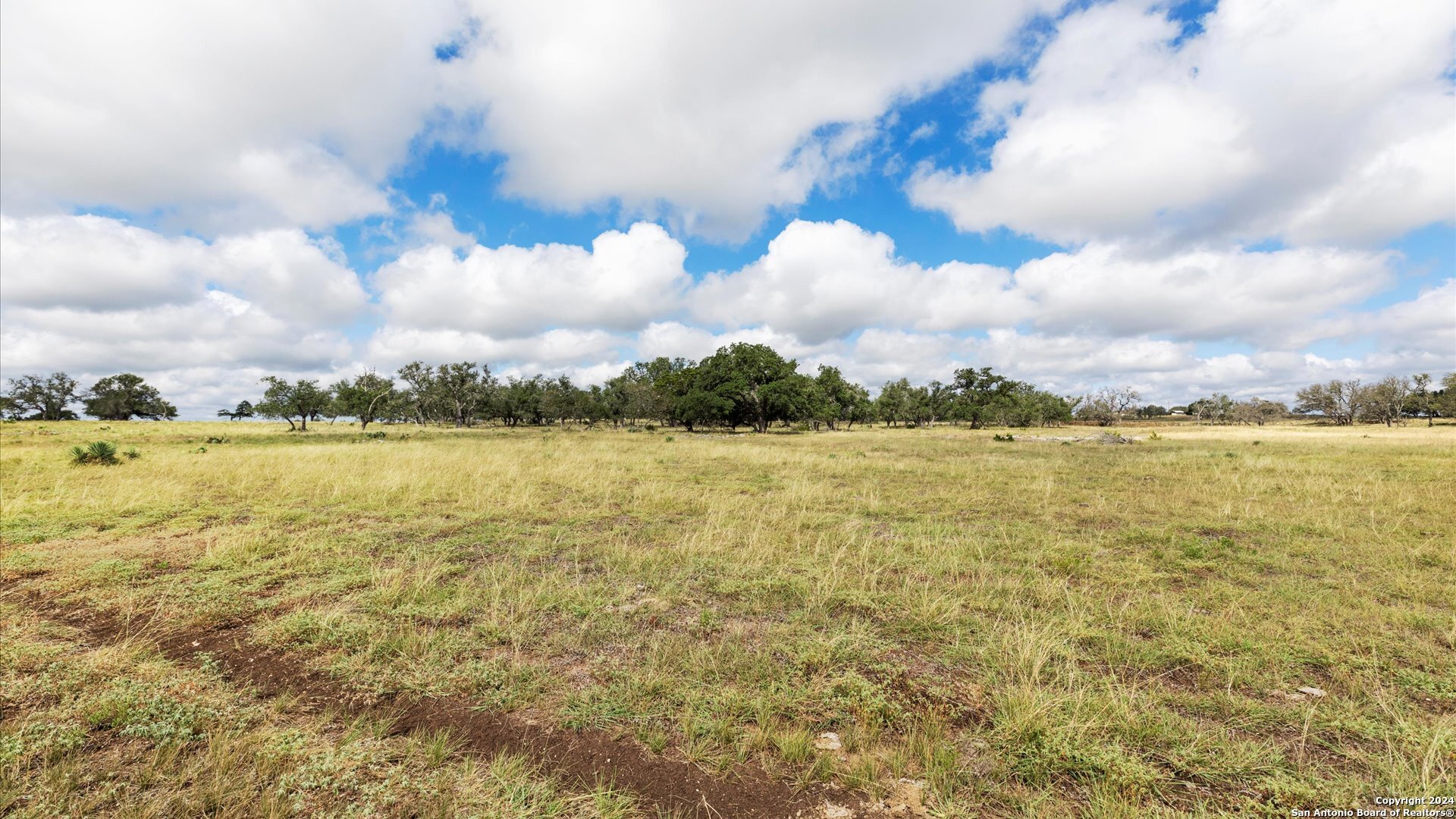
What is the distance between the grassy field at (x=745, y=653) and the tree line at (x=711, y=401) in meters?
48.8

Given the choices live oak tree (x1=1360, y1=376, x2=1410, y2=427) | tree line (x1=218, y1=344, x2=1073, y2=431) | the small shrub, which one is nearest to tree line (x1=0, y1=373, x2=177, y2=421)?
tree line (x1=218, y1=344, x2=1073, y2=431)

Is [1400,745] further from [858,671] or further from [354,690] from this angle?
[354,690]

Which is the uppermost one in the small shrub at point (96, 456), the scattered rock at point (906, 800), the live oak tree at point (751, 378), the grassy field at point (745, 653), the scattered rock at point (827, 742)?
the live oak tree at point (751, 378)

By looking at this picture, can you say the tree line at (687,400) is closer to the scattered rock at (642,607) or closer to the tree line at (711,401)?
the tree line at (711,401)

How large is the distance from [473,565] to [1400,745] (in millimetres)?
10063

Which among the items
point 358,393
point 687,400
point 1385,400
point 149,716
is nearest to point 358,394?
point 358,393

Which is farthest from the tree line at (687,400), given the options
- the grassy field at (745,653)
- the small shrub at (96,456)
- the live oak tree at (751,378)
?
the grassy field at (745,653)

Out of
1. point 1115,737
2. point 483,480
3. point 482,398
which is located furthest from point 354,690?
point 482,398

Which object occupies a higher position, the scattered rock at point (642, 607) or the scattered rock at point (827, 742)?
the scattered rock at point (642, 607)

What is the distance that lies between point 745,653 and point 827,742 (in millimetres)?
1329

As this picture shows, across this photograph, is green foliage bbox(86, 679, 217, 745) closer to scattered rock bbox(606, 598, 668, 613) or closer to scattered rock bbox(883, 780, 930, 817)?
scattered rock bbox(606, 598, 668, 613)

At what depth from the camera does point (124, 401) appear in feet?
328

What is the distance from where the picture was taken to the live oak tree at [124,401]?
98.4m

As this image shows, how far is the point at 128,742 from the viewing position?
12.3 feet
